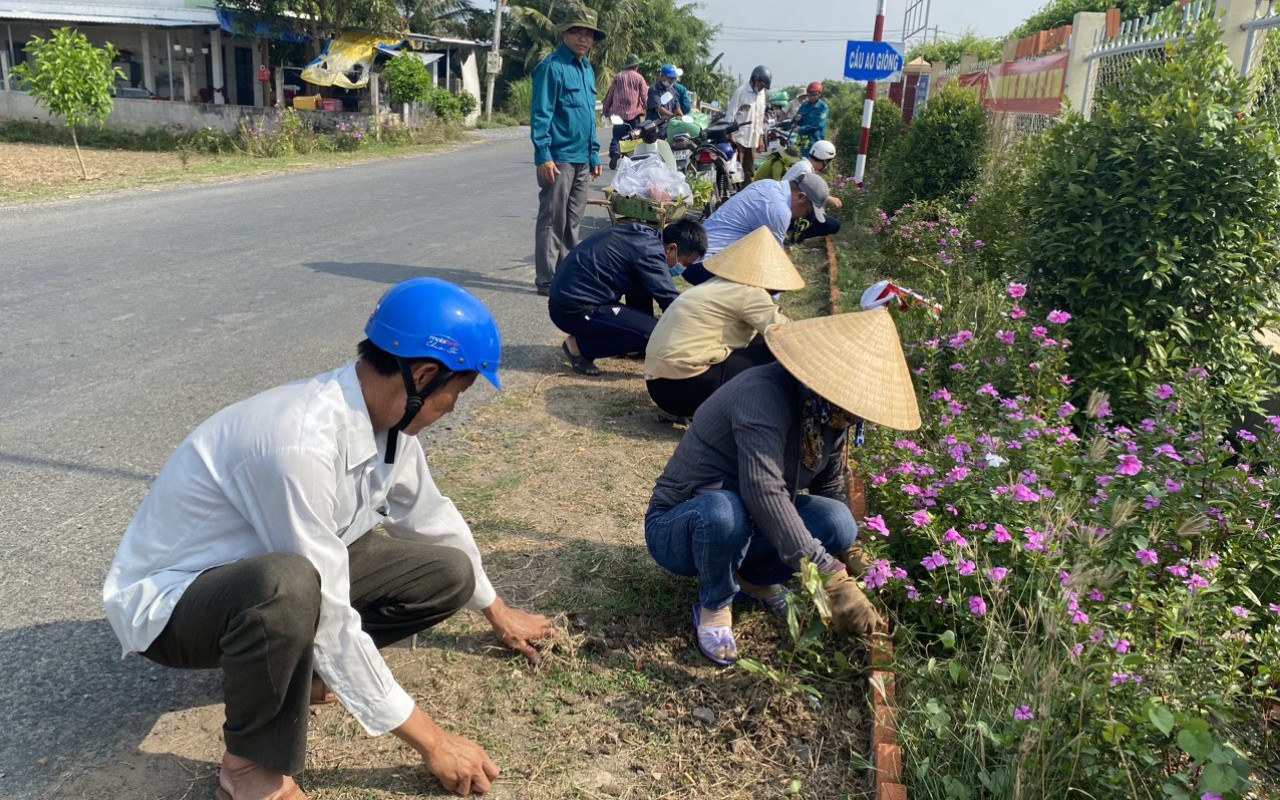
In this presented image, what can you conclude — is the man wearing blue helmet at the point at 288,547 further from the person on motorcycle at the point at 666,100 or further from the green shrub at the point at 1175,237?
the person on motorcycle at the point at 666,100

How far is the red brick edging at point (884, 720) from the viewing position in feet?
7.90

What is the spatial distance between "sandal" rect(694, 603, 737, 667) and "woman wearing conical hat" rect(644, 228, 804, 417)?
76.3 inches

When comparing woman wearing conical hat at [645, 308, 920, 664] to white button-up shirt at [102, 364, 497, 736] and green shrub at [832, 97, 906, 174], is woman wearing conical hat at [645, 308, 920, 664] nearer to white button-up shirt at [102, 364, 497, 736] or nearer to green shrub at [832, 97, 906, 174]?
white button-up shirt at [102, 364, 497, 736]

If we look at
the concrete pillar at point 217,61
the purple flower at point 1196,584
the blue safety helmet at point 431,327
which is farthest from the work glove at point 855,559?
the concrete pillar at point 217,61

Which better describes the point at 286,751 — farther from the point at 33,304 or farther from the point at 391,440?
the point at 33,304

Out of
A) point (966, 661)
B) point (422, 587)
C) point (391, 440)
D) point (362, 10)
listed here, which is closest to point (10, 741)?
point (422, 587)

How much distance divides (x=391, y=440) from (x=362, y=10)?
91.2ft

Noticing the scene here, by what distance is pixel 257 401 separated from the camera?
2254 mm

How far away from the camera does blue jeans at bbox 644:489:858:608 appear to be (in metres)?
2.92

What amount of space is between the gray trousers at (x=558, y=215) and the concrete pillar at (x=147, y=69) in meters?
27.1

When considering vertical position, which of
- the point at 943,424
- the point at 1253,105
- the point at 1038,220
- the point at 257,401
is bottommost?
the point at 943,424

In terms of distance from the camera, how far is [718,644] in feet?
9.95

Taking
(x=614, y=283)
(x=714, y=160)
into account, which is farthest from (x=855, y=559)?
(x=714, y=160)

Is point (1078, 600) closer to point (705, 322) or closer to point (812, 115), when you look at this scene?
point (705, 322)
